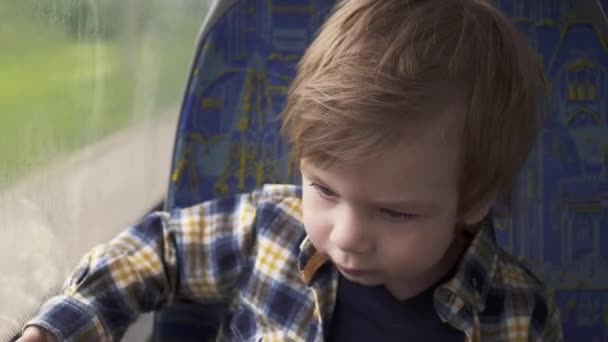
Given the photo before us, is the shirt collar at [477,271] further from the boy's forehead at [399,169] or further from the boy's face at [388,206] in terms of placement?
the boy's forehead at [399,169]

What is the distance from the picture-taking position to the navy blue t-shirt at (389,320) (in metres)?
1.00

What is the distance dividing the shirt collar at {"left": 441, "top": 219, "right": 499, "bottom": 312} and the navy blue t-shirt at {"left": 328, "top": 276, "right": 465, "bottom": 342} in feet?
0.11

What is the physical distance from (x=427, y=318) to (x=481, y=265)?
92mm

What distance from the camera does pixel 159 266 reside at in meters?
1.02

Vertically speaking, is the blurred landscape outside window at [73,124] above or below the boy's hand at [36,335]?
above

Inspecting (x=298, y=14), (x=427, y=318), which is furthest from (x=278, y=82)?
(x=427, y=318)

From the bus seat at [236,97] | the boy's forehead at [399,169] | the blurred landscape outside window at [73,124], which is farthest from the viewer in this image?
the bus seat at [236,97]

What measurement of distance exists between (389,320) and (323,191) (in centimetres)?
21

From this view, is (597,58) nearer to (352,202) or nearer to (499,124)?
(499,124)

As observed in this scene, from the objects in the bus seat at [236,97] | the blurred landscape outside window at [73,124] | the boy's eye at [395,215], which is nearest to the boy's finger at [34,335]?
the blurred landscape outside window at [73,124]

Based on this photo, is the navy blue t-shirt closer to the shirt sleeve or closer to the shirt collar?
the shirt collar

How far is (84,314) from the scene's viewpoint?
918 millimetres

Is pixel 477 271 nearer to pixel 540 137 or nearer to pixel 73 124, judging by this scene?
pixel 540 137

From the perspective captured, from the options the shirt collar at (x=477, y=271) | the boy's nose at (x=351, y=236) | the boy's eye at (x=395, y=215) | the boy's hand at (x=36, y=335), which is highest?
the boy's eye at (x=395, y=215)
